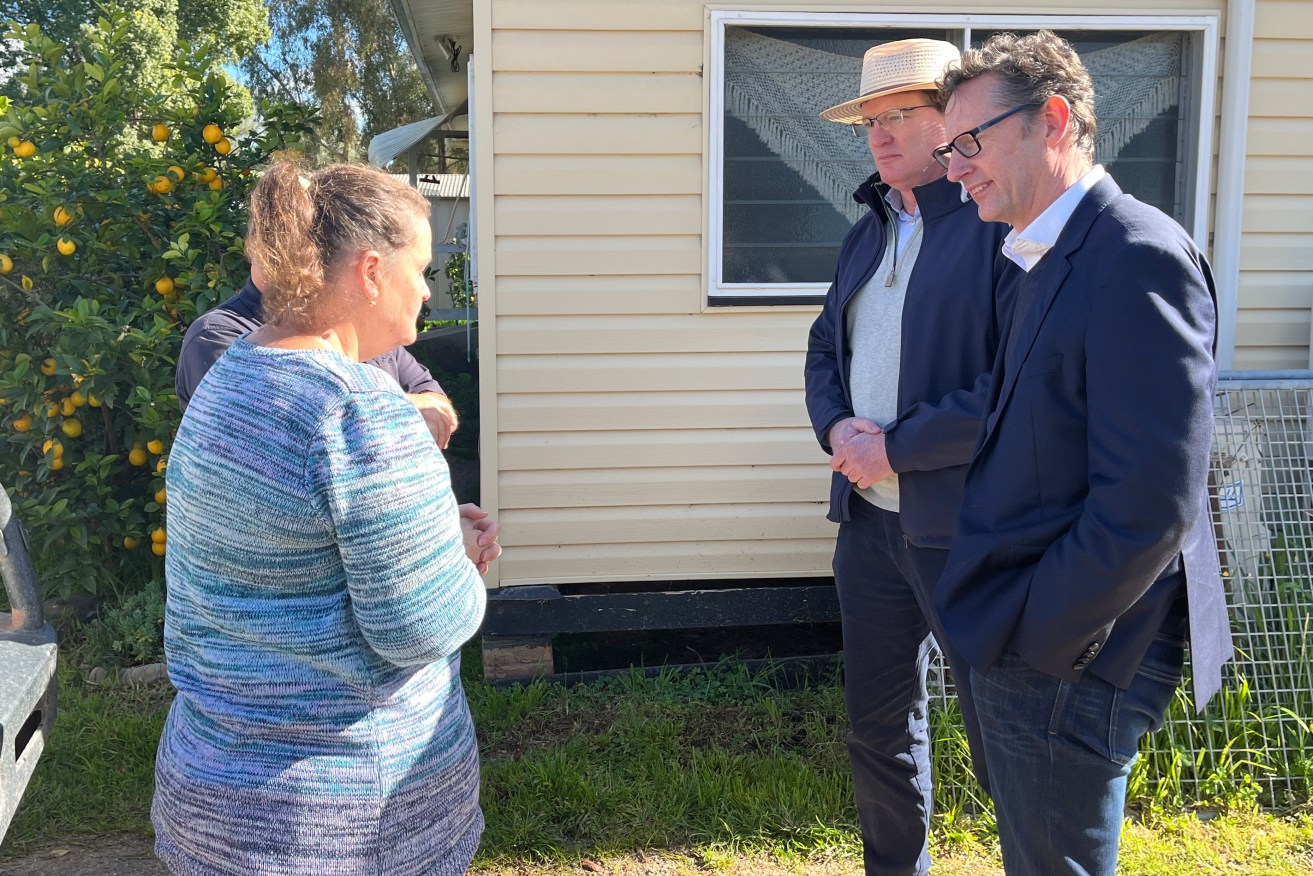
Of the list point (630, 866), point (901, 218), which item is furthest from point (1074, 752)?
point (630, 866)

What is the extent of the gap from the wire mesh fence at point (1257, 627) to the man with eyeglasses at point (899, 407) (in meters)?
0.84

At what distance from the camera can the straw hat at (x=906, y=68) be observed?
288 centimetres

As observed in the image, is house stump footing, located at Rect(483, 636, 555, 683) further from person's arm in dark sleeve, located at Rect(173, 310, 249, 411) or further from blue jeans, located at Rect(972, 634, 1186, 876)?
blue jeans, located at Rect(972, 634, 1186, 876)

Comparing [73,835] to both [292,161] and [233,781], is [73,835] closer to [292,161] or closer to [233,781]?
[233,781]

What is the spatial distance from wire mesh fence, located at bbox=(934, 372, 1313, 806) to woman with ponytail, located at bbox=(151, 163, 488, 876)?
8.04 feet

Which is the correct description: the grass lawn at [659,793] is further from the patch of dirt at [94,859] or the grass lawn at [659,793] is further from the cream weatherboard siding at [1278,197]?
the cream weatherboard siding at [1278,197]

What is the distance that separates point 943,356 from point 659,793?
1.85m

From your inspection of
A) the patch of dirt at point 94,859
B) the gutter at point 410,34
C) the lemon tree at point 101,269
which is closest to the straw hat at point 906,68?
the lemon tree at point 101,269

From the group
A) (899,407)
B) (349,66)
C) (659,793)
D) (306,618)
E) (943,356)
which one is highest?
(349,66)

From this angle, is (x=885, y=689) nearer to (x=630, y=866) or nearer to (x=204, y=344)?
(x=630, y=866)

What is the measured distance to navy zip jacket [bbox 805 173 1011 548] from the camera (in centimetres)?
262

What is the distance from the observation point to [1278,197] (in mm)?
4562

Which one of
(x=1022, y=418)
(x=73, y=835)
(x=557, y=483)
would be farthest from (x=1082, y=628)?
(x=73, y=835)

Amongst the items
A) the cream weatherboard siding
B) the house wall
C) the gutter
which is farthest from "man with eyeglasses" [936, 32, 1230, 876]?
the gutter
